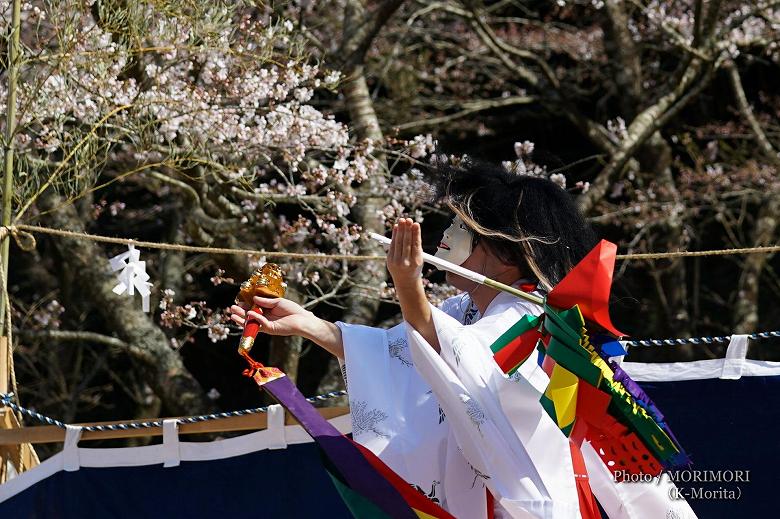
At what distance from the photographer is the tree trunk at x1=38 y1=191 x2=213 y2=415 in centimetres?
444

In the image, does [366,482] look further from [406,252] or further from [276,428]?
[276,428]

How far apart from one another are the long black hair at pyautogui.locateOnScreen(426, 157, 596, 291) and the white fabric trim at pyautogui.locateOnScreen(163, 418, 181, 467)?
1.10 metres

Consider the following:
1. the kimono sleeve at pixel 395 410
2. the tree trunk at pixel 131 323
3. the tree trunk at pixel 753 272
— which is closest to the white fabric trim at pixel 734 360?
the kimono sleeve at pixel 395 410

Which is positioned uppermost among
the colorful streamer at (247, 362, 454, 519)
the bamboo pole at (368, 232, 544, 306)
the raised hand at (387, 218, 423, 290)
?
the raised hand at (387, 218, 423, 290)

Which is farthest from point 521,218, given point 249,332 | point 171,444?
point 171,444

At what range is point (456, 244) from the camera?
2.38 metres

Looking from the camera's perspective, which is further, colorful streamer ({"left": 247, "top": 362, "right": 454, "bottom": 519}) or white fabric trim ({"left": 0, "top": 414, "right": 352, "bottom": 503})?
white fabric trim ({"left": 0, "top": 414, "right": 352, "bottom": 503})

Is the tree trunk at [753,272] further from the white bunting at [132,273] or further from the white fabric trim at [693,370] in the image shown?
the white bunting at [132,273]

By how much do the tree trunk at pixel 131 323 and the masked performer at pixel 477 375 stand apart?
86.2 inches

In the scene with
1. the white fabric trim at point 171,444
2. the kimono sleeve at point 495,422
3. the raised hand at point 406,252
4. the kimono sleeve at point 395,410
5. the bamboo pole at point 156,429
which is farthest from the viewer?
the white fabric trim at point 171,444

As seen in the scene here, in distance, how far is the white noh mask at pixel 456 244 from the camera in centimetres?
238

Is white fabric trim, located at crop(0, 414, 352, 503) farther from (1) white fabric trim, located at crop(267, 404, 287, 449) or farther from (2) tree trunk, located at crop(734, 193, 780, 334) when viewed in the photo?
(2) tree trunk, located at crop(734, 193, 780, 334)

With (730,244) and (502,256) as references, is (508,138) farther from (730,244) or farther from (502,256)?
(502,256)

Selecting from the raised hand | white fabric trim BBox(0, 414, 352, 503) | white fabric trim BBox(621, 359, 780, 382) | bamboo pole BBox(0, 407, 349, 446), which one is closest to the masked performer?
the raised hand
